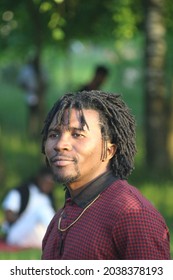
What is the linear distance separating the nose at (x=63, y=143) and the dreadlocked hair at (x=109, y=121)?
53mm

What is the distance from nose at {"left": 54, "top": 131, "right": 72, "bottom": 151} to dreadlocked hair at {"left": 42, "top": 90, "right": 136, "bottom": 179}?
0.05 m

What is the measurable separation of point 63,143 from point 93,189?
0.67ft

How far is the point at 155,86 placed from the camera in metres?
13.6

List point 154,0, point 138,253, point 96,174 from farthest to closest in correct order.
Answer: point 154,0 → point 96,174 → point 138,253

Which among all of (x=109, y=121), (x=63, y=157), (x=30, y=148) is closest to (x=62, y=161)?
(x=63, y=157)

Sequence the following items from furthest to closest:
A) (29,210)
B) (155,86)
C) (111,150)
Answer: (155,86) < (29,210) < (111,150)

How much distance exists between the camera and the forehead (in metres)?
3.49

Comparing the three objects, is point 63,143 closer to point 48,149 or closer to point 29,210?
point 48,149

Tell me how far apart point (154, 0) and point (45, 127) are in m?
9.89

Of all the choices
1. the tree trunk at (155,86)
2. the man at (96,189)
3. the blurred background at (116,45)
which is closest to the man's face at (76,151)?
the man at (96,189)

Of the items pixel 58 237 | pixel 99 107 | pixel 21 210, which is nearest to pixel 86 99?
pixel 99 107

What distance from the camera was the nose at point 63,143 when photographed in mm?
3473

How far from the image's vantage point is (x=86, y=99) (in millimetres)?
3572
